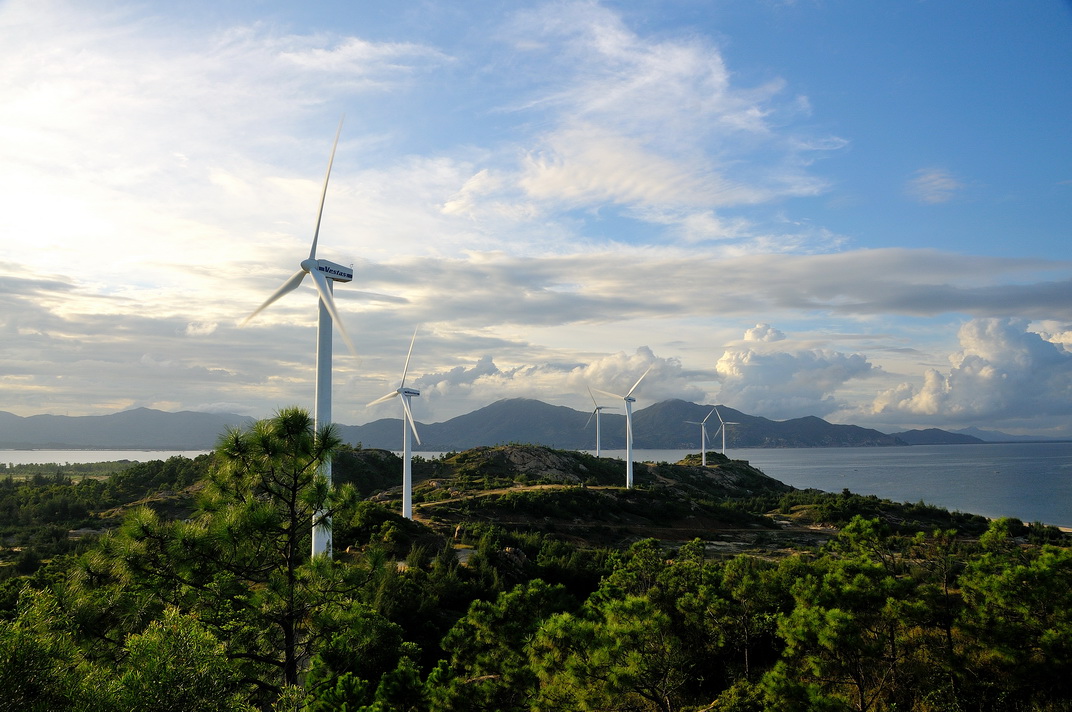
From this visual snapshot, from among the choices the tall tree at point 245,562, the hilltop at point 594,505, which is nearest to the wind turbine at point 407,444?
the hilltop at point 594,505

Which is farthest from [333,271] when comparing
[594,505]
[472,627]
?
[594,505]

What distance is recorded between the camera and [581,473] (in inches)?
3782

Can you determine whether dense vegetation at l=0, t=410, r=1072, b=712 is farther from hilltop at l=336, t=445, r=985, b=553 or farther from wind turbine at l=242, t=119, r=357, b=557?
hilltop at l=336, t=445, r=985, b=553

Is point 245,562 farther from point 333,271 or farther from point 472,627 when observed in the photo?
point 333,271

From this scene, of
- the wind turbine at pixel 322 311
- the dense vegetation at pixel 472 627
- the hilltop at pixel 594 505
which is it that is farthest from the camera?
the hilltop at pixel 594 505

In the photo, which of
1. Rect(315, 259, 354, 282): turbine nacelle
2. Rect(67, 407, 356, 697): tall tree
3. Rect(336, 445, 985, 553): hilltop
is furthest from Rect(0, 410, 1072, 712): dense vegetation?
Rect(336, 445, 985, 553): hilltop

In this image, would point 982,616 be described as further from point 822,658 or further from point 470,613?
point 470,613

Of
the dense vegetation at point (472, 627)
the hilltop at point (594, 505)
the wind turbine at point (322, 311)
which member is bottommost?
the hilltop at point (594, 505)

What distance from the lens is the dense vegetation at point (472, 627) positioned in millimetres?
8516

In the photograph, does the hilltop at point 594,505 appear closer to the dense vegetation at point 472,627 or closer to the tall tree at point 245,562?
the dense vegetation at point 472,627

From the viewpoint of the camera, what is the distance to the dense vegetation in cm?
852

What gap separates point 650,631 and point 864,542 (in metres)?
9.49

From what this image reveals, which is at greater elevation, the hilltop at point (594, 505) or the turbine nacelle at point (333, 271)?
the turbine nacelle at point (333, 271)

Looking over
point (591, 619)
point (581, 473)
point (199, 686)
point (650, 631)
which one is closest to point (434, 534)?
point (591, 619)
